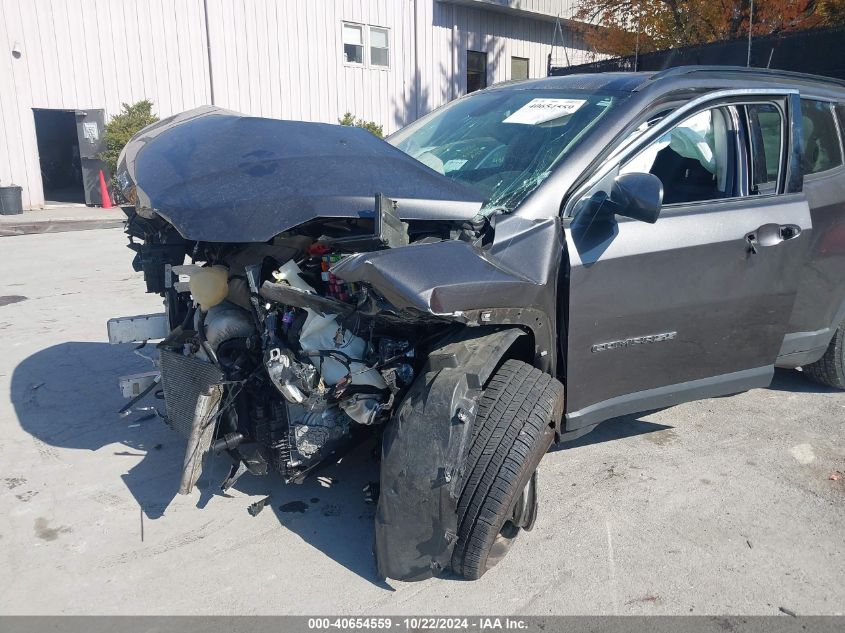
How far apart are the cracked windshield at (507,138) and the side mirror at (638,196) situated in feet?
1.25

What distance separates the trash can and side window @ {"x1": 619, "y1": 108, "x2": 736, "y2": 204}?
1536 centimetres

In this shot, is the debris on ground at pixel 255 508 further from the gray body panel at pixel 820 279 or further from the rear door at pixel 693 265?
the gray body panel at pixel 820 279

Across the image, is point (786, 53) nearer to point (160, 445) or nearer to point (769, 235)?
point (769, 235)

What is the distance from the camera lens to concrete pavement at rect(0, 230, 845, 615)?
2.67 metres

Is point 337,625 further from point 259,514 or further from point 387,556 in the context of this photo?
point 259,514

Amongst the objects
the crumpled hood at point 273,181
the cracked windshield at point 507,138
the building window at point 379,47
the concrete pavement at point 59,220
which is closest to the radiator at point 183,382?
the crumpled hood at point 273,181

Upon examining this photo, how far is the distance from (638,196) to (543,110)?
3.42 ft

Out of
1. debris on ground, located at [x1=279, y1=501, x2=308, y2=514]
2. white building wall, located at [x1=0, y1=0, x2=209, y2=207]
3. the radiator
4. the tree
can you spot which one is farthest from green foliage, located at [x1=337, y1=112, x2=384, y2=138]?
debris on ground, located at [x1=279, y1=501, x2=308, y2=514]

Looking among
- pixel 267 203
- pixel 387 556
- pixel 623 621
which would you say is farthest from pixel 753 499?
pixel 267 203

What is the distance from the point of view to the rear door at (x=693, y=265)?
9.97 ft

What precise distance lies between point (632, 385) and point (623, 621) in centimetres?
108

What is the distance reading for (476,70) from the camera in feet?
72.5

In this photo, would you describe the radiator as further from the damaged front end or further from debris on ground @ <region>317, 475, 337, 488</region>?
debris on ground @ <region>317, 475, 337, 488</region>

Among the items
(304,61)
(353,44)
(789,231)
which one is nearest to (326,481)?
(789,231)
